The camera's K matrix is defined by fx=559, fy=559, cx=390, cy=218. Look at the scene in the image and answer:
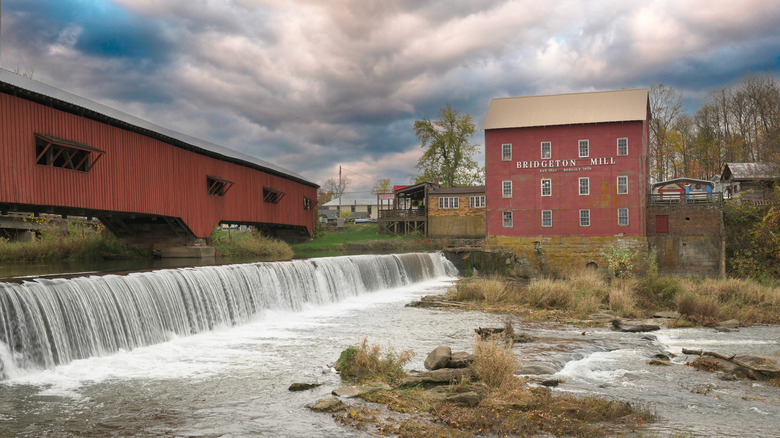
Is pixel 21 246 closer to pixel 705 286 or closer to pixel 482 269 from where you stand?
pixel 482 269

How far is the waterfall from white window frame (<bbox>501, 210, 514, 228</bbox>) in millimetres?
17370

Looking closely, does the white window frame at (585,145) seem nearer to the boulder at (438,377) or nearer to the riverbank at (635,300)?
the riverbank at (635,300)

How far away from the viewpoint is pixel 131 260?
28203 mm

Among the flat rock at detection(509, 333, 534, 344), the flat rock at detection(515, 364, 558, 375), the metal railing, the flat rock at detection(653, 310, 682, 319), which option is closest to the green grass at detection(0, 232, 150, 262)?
the flat rock at detection(509, 333, 534, 344)

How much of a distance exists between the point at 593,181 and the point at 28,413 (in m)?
32.8

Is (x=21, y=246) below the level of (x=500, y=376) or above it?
above

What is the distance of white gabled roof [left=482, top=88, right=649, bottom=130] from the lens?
34562mm

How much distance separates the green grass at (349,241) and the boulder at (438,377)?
35.0 m

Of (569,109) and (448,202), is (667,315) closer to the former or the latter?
(569,109)

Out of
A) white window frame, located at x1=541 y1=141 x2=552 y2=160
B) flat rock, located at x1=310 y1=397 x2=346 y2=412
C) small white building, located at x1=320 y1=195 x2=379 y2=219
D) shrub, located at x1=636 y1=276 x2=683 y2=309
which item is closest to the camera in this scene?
flat rock, located at x1=310 y1=397 x2=346 y2=412

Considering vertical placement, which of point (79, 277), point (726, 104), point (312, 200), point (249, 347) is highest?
point (726, 104)

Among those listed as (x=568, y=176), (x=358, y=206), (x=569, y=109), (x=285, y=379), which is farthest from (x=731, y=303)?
(x=358, y=206)

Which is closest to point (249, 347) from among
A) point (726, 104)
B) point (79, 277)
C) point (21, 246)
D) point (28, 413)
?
point (79, 277)

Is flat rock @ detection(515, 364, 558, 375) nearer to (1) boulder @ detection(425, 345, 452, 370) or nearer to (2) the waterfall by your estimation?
(1) boulder @ detection(425, 345, 452, 370)
